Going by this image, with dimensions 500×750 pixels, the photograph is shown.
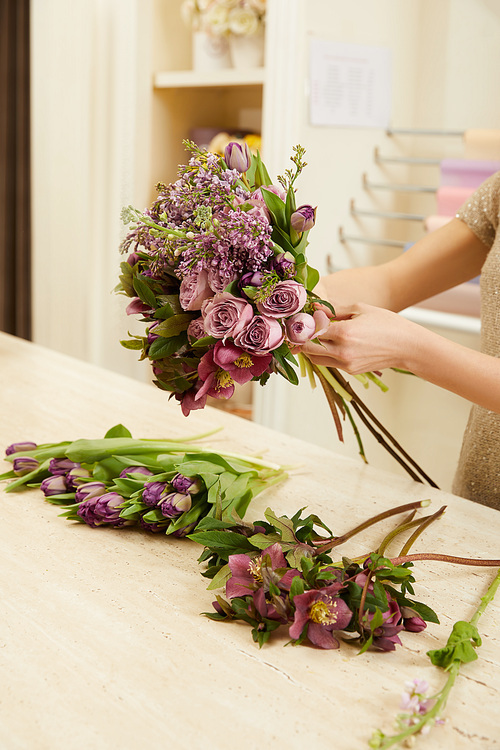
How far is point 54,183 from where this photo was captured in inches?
103

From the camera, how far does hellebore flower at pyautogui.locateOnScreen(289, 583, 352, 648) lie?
611 millimetres

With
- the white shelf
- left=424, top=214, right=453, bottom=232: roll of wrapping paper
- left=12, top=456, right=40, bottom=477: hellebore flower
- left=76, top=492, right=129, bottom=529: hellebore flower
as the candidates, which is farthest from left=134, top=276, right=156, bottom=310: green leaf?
the white shelf

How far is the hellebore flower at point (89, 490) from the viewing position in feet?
2.81

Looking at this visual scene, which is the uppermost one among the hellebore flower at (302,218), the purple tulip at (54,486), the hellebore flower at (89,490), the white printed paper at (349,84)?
the white printed paper at (349,84)

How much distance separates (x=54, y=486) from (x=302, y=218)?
441 mm

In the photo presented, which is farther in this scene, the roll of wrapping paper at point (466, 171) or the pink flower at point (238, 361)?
the roll of wrapping paper at point (466, 171)

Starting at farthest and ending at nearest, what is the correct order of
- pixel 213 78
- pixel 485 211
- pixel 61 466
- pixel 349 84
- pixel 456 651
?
1. pixel 213 78
2. pixel 349 84
3. pixel 485 211
4. pixel 61 466
5. pixel 456 651

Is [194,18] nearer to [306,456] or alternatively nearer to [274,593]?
[306,456]

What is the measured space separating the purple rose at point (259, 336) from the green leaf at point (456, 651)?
0.28m

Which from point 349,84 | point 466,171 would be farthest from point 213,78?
point 466,171

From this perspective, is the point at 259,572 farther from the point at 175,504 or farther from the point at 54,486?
the point at 54,486

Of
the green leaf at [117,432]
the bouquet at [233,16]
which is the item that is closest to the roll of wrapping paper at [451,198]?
the bouquet at [233,16]

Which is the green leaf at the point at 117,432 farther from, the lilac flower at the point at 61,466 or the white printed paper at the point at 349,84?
the white printed paper at the point at 349,84

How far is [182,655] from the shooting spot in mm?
620
